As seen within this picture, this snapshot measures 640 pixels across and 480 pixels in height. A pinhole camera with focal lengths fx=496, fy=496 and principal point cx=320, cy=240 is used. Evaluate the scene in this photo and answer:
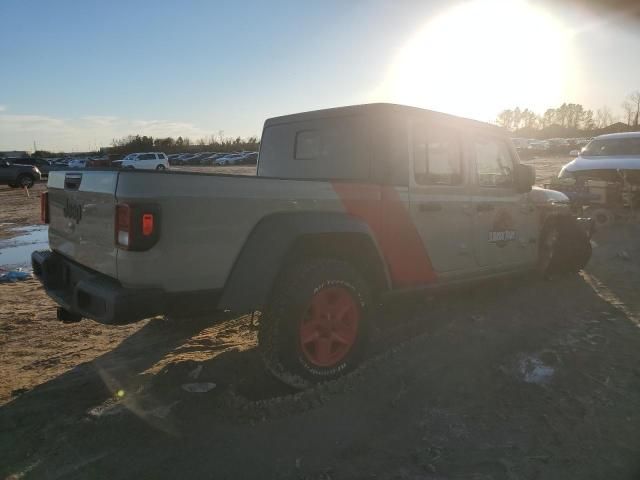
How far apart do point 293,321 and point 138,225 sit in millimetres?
1155

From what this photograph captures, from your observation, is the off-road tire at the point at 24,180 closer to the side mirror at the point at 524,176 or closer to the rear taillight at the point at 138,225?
the side mirror at the point at 524,176

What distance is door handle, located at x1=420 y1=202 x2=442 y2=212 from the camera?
4.16 meters

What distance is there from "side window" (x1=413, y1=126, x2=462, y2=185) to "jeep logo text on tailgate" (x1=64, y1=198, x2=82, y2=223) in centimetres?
257

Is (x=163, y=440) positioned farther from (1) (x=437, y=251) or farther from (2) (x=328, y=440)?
(1) (x=437, y=251)

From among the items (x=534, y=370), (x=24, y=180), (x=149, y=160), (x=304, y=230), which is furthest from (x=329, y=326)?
(x=149, y=160)

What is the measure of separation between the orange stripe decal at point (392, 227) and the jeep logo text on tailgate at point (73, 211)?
68.9 inches

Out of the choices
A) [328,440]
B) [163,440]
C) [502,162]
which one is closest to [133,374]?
[163,440]

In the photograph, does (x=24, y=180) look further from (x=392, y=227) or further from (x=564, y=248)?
(x=392, y=227)

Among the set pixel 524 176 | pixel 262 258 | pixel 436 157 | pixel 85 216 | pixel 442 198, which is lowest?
pixel 262 258

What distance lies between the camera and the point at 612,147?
12008 millimetres

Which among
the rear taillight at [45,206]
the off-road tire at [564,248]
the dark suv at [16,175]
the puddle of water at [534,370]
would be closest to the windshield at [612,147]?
the off-road tire at [564,248]

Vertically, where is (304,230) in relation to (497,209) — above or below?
below

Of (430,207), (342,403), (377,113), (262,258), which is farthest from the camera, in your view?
(430,207)

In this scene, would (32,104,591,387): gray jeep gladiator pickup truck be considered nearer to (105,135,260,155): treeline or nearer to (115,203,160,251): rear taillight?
(115,203,160,251): rear taillight
